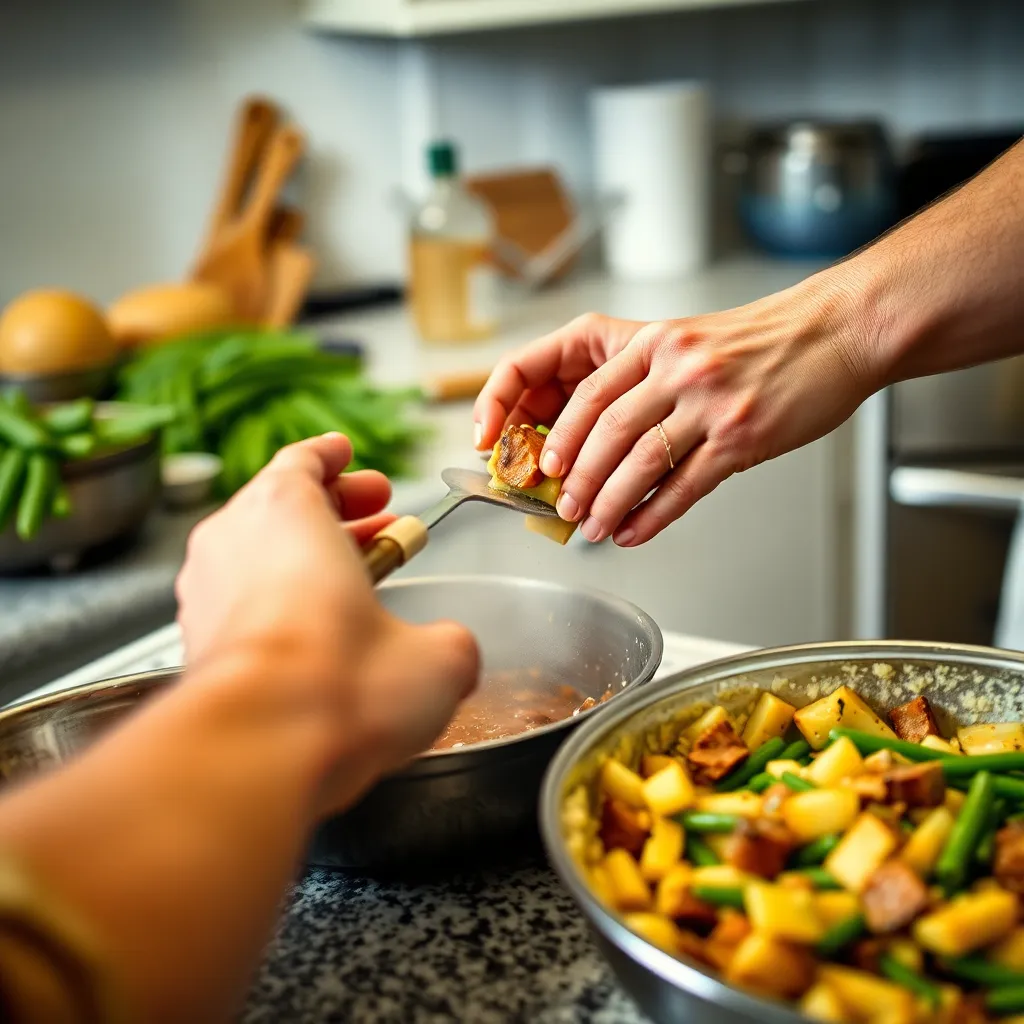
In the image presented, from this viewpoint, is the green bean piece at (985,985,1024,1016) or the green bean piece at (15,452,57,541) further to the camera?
the green bean piece at (15,452,57,541)

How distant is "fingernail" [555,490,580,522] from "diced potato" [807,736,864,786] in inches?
11.3

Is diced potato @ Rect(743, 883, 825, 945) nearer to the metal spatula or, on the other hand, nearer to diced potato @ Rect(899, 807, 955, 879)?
diced potato @ Rect(899, 807, 955, 879)

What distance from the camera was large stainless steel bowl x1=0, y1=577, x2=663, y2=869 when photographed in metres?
0.67

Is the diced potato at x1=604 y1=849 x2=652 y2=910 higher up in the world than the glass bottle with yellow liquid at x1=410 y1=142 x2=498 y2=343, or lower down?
lower down

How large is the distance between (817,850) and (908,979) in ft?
0.30

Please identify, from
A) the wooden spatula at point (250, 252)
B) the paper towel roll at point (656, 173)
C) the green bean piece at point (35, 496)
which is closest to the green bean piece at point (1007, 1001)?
the green bean piece at point (35, 496)

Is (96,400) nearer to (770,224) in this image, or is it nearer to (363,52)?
(363,52)

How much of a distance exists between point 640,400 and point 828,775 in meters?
0.30

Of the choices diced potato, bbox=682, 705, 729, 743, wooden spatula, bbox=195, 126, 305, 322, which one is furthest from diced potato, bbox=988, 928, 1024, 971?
wooden spatula, bbox=195, 126, 305, 322

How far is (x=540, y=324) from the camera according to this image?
2.37 meters

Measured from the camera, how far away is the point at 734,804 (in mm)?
635

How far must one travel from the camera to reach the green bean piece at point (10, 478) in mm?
1380

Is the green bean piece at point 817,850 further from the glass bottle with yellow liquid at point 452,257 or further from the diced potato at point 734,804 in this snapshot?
the glass bottle with yellow liquid at point 452,257

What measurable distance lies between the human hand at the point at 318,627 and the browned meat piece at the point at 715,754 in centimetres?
19
